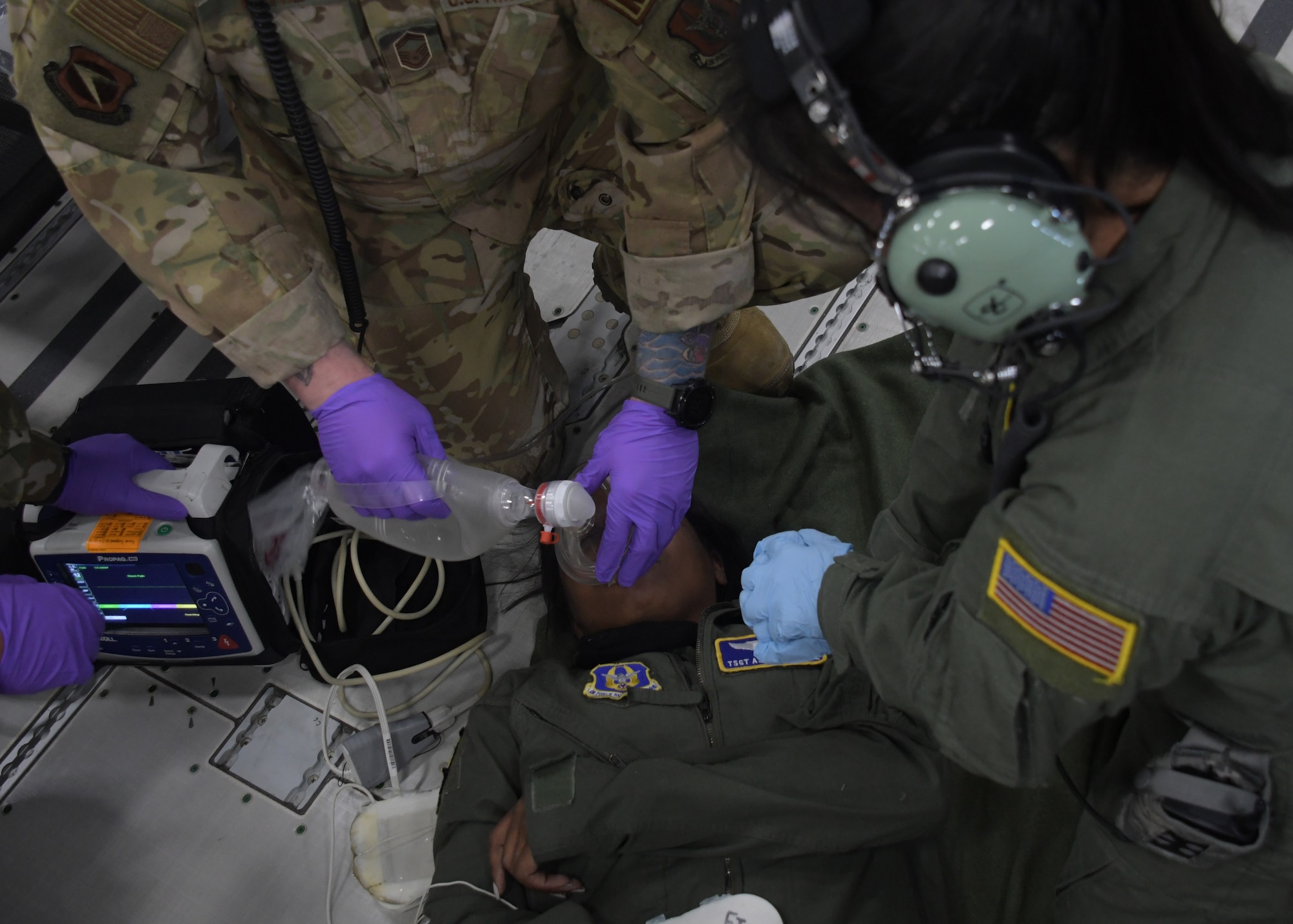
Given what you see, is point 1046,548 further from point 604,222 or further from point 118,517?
point 118,517

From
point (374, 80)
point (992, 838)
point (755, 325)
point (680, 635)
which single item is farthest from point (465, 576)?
point (992, 838)

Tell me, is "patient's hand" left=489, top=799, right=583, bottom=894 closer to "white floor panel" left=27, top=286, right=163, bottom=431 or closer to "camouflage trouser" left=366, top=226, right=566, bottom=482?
"camouflage trouser" left=366, top=226, right=566, bottom=482

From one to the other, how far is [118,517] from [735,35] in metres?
1.42

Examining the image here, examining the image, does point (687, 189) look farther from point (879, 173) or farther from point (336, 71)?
point (879, 173)

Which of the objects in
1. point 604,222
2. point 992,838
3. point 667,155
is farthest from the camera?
point 604,222

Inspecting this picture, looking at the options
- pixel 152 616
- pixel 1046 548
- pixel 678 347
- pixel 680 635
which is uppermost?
pixel 1046 548

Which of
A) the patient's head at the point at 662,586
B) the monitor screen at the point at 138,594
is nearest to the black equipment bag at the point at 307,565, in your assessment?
the monitor screen at the point at 138,594

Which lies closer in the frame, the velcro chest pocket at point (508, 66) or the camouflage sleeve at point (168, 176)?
the camouflage sleeve at point (168, 176)

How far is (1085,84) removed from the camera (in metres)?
0.64

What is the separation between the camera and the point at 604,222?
172cm

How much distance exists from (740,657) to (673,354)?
0.57 m

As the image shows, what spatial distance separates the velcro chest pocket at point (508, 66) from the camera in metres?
1.24

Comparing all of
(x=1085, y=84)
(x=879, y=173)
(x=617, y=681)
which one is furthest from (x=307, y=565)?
(x=1085, y=84)

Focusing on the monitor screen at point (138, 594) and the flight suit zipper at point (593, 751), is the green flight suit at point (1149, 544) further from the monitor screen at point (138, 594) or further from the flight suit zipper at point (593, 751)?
the monitor screen at point (138, 594)
